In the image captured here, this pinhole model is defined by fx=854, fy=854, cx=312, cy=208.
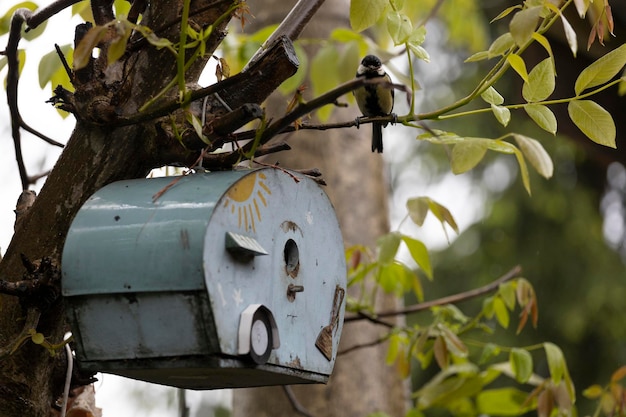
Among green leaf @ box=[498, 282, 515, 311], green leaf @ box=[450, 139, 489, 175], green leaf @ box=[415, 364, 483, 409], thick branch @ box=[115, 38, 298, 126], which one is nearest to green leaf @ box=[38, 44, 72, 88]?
thick branch @ box=[115, 38, 298, 126]

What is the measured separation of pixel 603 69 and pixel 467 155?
0.91 ft

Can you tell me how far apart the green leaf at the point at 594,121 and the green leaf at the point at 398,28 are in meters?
0.31

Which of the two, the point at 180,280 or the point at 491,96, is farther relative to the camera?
the point at 491,96

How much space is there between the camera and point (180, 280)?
1273 millimetres

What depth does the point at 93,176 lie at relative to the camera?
1531mm

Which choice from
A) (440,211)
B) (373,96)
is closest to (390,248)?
(440,211)

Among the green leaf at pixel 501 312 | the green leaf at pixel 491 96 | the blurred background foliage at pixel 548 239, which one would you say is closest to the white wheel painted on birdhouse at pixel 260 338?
the green leaf at pixel 491 96

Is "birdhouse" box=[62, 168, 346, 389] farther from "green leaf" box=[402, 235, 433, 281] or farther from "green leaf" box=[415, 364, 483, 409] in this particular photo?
"green leaf" box=[415, 364, 483, 409]

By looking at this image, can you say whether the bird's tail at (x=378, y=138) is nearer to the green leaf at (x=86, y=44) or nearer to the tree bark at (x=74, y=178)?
the tree bark at (x=74, y=178)

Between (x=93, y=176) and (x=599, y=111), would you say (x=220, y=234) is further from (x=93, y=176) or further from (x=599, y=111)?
(x=599, y=111)

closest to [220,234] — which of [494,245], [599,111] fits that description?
[599,111]

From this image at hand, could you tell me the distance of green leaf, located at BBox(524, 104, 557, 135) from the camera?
1460 millimetres

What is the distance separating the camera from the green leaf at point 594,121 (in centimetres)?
145

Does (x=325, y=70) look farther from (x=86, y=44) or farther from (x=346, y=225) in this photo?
(x=86, y=44)
